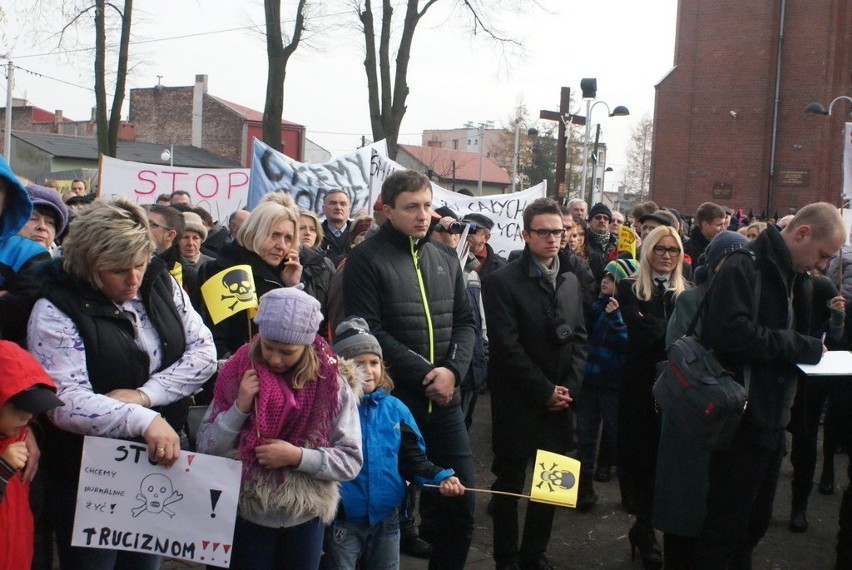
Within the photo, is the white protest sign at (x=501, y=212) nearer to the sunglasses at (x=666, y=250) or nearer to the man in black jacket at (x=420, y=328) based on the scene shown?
the sunglasses at (x=666, y=250)

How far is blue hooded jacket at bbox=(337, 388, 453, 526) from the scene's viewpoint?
376cm

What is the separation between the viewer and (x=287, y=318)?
10.8 ft

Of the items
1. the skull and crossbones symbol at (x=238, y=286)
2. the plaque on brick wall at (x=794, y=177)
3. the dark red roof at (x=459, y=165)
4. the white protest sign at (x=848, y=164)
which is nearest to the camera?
the skull and crossbones symbol at (x=238, y=286)

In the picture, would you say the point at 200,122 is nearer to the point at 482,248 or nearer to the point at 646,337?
the point at 482,248

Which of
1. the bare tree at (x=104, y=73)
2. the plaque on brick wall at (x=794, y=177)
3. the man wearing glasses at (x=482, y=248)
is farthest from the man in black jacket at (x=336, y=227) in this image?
the plaque on brick wall at (x=794, y=177)

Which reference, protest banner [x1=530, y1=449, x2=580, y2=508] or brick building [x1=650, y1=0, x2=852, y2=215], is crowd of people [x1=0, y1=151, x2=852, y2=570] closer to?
protest banner [x1=530, y1=449, x2=580, y2=508]

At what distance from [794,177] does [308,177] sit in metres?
33.0

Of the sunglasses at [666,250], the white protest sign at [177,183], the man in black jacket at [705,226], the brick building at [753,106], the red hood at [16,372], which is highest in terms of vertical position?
the brick building at [753,106]

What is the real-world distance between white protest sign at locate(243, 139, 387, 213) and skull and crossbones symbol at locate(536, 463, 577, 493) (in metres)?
6.70

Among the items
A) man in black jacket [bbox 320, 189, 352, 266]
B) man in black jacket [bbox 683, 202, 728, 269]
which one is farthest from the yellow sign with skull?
man in black jacket [bbox 683, 202, 728, 269]

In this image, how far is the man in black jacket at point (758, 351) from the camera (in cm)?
418

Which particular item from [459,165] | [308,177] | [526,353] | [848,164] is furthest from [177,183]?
[459,165]

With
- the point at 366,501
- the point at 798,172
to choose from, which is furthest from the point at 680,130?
the point at 366,501

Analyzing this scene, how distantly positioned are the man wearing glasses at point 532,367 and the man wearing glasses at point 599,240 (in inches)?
155
